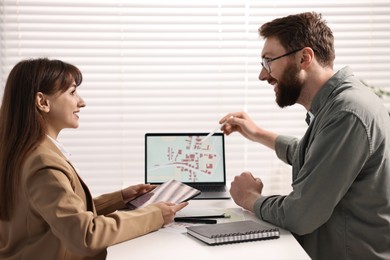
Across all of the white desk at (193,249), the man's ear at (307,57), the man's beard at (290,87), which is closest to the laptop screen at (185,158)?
the man's beard at (290,87)

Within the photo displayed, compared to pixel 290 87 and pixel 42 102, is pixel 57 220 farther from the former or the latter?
pixel 290 87

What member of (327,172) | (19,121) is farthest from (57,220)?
(327,172)

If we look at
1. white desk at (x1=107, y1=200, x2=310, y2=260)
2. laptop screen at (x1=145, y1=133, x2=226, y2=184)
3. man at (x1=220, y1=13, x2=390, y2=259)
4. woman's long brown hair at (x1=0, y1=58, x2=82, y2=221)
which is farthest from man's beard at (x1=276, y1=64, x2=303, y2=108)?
woman's long brown hair at (x1=0, y1=58, x2=82, y2=221)

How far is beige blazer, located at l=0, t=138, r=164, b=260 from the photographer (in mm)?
1461

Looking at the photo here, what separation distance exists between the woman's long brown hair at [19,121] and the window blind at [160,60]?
1284 millimetres

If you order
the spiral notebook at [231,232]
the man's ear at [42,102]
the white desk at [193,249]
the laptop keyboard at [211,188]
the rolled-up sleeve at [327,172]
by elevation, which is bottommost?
the laptop keyboard at [211,188]

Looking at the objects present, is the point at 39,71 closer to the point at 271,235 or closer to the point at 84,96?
the point at 271,235

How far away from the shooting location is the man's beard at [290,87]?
1926mm

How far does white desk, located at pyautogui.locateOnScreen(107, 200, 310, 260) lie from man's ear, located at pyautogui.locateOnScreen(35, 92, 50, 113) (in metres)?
0.49

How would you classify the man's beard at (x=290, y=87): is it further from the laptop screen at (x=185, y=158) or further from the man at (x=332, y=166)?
the laptop screen at (x=185, y=158)

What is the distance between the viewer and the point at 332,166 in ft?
5.20

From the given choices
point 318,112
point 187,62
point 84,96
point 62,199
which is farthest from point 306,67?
→ point 84,96

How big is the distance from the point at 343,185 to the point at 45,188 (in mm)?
877

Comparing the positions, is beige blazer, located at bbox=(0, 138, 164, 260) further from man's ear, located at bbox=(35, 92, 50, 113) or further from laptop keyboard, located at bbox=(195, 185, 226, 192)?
laptop keyboard, located at bbox=(195, 185, 226, 192)
